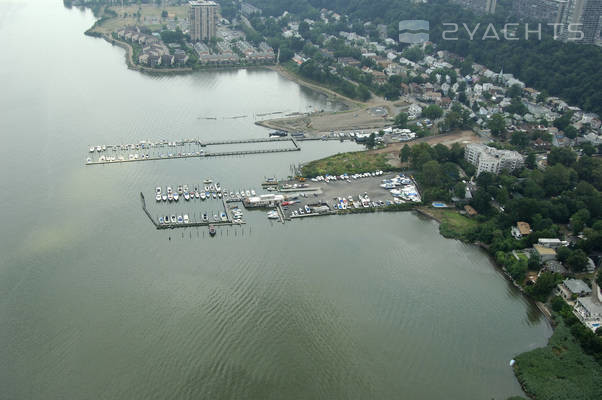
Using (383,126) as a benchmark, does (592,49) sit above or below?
above

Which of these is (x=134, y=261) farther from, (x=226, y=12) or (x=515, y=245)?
(x=226, y=12)

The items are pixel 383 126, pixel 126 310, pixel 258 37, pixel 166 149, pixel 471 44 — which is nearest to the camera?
pixel 126 310

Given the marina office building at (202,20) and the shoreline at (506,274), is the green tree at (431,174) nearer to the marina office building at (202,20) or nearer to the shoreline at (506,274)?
the shoreline at (506,274)

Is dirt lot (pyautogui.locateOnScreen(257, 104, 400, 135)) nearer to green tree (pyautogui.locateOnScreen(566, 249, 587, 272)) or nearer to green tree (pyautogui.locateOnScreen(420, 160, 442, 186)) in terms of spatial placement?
green tree (pyautogui.locateOnScreen(420, 160, 442, 186))

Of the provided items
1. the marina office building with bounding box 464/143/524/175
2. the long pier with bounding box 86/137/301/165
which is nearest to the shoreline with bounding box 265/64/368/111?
the long pier with bounding box 86/137/301/165

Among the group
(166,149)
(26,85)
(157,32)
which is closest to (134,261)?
(166,149)

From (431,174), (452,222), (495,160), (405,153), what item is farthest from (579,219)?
(405,153)

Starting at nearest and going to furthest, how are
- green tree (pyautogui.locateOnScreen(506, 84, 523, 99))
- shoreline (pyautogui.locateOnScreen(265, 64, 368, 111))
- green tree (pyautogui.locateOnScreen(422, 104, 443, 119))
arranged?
1. green tree (pyautogui.locateOnScreen(422, 104, 443, 119))
2. green tree (pyautogui.locateOnScreen(506, 84, 523, 99))
3. shoreline (pyautogui.locateOnScreen(265, 64, 368, 111))

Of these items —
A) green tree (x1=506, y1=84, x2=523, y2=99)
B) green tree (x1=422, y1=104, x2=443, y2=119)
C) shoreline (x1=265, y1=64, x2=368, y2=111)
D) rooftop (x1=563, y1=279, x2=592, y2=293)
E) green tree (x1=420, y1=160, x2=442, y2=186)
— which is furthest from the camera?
shoreline (x1=265, y1=64, x2=368, y2=111)
